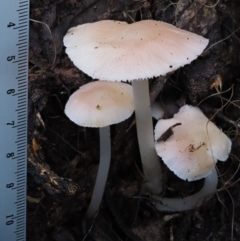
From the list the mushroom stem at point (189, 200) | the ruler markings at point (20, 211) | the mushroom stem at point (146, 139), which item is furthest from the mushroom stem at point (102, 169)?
the ruler markings at point (20, 211)

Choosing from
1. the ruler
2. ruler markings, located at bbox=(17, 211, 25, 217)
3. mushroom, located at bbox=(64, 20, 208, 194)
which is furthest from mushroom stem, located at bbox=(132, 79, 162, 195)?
ruler markings, located at bbox=(17, 211, 25, 217)

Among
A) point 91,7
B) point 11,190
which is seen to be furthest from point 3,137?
point 91,7

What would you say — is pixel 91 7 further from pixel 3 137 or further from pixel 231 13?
pixel 3 137

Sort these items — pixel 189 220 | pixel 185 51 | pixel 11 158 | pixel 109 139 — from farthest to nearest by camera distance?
pixel 189 220 < pixel 109 139 < pixel 11 158 < pixel 185 51

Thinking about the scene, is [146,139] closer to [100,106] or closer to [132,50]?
[100,106]

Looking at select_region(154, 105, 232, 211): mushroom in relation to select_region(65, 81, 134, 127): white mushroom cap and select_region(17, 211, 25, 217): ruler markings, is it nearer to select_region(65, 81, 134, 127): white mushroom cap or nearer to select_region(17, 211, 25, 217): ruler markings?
select_region(65, 81, 134, 127): white mushroom cap

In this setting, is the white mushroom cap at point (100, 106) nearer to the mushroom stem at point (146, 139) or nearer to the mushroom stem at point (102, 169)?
the mushroom stem at point (146, 139)
